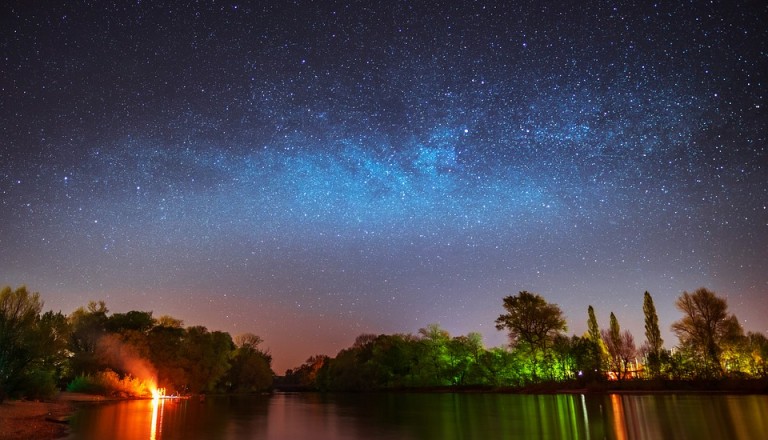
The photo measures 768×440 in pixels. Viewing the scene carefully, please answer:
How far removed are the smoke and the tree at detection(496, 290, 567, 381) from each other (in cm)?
5433

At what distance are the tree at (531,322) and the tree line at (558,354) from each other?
0.15 metres

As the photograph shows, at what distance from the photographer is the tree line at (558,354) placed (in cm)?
5778

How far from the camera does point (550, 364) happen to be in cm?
7038

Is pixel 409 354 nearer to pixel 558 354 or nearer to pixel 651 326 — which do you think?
pixel 558 354

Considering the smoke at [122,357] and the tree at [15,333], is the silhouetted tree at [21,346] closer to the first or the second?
the tree at [15,333]

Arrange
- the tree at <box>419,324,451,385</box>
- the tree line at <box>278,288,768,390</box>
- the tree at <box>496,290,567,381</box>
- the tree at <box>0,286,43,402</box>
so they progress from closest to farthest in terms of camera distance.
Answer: the tree at <box>0,286,43,402</box> < the tree line at <box>278,288,768,390</box> < the tree at <box>496,290,567,381</box> < the tree at <box>419,324,451,385</box>

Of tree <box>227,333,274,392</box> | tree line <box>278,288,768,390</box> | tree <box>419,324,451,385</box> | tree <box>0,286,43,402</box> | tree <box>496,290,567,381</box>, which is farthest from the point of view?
tree <box>227,333,274,392</box>

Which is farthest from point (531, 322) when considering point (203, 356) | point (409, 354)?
point (203, 356)

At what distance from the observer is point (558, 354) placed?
231 feet

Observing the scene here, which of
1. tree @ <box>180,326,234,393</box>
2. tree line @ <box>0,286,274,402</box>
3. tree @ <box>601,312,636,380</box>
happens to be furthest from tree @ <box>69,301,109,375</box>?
tree @ <box>601,312,636,380</box>

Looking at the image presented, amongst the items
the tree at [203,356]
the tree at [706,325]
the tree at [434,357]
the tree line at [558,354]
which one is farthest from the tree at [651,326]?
the tree at [203,356]

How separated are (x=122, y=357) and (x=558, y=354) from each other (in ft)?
206

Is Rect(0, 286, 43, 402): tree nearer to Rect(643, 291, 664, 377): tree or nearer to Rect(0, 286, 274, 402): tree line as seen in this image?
Rect(0, 286, 274, 402): tree line

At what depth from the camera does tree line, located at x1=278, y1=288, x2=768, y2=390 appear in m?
57.8
